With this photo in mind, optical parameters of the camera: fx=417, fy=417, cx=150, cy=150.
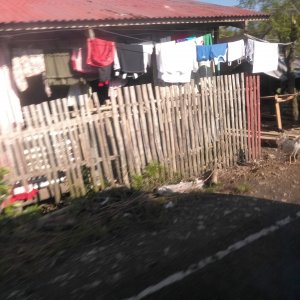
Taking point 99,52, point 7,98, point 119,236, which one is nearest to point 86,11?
point 99,52

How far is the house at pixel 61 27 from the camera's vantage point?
246 inches

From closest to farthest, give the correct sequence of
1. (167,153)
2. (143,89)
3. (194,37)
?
(143,89)
(167,153)
(194,37)

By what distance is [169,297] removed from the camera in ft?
11.4

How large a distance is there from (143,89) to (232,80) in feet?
7.55

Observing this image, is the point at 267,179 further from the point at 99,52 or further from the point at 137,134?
the point at 99,52

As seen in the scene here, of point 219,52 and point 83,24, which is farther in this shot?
point 219,52

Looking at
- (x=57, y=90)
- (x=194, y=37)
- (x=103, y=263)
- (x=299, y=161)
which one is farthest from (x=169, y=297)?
(x=194, y=37)

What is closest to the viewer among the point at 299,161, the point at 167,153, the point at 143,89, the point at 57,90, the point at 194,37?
the point at 143,89

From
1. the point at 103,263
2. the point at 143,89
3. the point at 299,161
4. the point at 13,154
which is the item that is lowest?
the point at 299,161

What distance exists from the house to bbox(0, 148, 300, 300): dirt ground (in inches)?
77.4

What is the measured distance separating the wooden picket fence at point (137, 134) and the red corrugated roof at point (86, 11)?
1331 mm

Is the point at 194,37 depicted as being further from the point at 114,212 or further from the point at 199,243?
the point at 199,243

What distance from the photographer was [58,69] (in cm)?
704

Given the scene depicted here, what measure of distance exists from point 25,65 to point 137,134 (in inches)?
82.8
